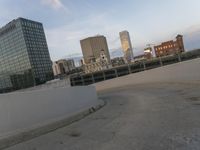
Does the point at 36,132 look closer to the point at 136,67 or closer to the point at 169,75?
the point at 169,75

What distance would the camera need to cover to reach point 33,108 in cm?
805

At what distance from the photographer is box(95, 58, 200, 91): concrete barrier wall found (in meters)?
18.0

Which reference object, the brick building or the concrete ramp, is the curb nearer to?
the concrete ramp

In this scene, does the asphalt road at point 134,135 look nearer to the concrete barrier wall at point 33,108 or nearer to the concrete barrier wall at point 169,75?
the concrete barrier wall at point 33,108

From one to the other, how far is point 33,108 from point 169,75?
15219mm

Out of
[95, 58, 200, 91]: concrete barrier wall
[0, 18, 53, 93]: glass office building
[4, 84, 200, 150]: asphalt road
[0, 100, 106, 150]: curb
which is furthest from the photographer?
[0, 18, 53, 93]: glass office building

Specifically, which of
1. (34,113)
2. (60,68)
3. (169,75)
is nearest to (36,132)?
(34,113)

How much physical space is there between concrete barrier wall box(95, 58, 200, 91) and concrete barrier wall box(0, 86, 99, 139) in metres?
10.00

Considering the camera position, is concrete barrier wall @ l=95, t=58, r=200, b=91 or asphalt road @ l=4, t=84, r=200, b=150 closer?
asphalt road @ l=4, t=84, r=200, b=150

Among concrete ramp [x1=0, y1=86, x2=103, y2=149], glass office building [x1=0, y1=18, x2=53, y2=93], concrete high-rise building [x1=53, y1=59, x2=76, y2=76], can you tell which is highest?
glass office building [x1=0, y1=18, x2=53, y2=93]

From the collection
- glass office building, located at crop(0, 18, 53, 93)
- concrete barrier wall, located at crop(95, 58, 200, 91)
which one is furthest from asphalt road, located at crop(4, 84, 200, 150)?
glass office building, located at crop(0, 18, 53, 93)

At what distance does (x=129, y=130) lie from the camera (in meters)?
6.67

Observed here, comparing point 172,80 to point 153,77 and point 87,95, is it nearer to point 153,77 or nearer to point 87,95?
point 153,77

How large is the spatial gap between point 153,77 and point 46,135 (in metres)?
17.6
